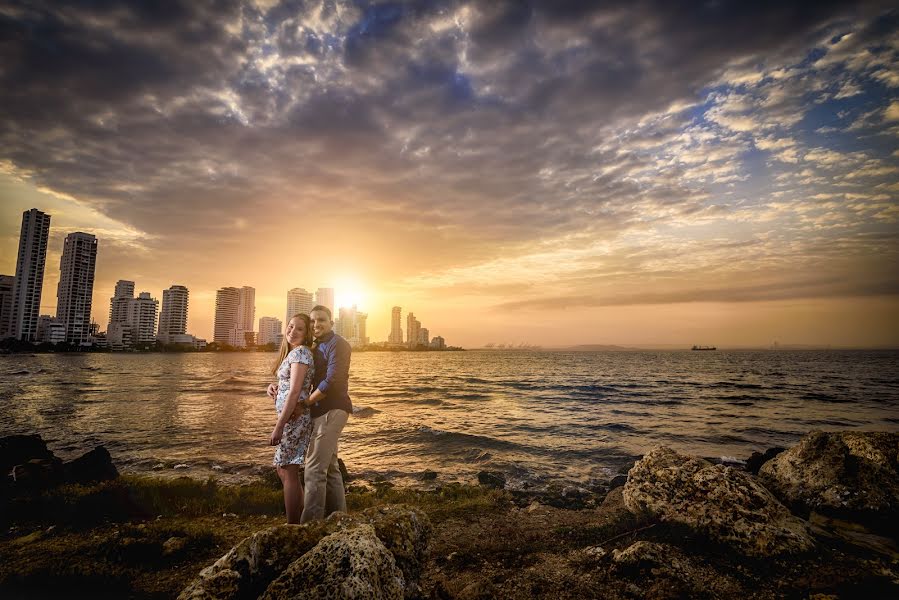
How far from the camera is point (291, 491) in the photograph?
21.5 feet

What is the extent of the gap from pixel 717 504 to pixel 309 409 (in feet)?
24.0

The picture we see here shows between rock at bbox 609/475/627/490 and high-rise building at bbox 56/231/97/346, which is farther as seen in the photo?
high-rise building at bbox 56/231/97/346

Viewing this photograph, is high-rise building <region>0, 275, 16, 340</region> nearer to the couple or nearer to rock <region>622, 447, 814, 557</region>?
the couple

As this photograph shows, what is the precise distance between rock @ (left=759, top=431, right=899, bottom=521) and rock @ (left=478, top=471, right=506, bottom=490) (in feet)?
22.8

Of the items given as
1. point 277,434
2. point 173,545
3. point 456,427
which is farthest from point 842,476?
point 456,427

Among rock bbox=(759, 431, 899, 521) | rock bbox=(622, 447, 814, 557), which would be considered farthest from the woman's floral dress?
rock bbox=(759, 431, 899, 521)

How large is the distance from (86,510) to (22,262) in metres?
247

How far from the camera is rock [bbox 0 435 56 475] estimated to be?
37.8 feet

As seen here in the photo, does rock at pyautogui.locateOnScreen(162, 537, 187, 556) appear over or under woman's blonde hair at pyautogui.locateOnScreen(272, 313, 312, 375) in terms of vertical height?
under

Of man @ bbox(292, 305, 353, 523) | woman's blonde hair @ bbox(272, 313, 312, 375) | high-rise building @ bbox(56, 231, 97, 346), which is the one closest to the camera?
man @ bbox(292, 305, 353, 523)

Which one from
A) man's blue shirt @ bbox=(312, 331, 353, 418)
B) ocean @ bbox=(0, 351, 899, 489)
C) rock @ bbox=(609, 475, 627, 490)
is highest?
man's blue shirt @ bbox=(312, 331, 353, 418)

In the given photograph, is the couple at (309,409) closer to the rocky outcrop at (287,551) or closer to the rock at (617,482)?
the rocky outcrop at (287,551)

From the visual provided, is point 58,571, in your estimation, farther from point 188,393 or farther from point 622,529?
point 188,393

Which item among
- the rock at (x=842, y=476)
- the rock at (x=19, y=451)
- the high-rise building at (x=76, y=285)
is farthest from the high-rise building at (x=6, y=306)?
the rock at (x=842, y=476)
